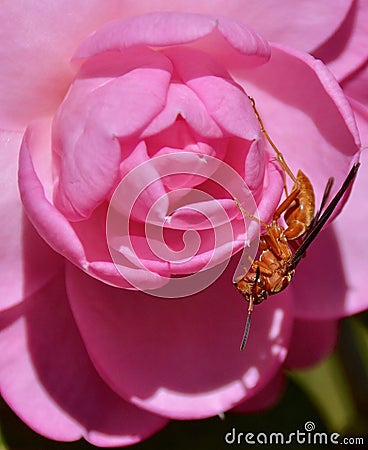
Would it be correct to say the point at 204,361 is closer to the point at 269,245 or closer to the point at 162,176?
the point at 269,245

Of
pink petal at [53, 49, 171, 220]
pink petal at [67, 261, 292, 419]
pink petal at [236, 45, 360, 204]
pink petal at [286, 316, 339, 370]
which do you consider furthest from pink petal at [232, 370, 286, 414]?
pink petal at [53, 49, 171, 220]

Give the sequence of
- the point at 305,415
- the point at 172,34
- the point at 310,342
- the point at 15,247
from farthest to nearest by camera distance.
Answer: the point at 305,415
the point at 310,342
the point at 15,247
the point at 172,34

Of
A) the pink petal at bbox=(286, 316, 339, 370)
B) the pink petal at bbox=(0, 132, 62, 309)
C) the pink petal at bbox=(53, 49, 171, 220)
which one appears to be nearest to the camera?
the pink petal at bbox=(53, 49, 171, 220)

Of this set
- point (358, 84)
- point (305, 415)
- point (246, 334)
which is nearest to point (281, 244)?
point (246, 334)

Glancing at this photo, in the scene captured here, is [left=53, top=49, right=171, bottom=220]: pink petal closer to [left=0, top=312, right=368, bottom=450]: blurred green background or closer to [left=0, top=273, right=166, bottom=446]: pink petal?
[left=0, top=273, right=166, bottom=446]: pink petal

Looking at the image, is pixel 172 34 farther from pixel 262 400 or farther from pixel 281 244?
pixel 262 400

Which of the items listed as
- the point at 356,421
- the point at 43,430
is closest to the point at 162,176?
the point at 43,430
